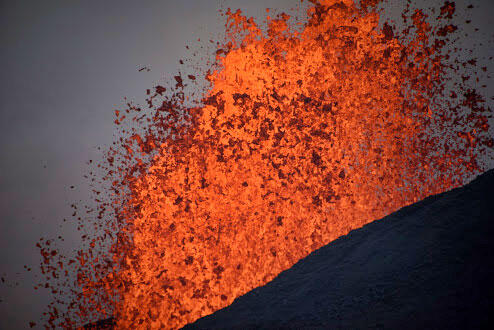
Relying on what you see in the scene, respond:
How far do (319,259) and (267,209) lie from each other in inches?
63.8

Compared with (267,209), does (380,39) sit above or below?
above

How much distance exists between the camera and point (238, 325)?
3.62 meters

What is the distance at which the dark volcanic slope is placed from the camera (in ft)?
8.09

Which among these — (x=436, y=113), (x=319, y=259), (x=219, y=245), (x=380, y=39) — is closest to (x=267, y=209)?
(x=219, y=245)

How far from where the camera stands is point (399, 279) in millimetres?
3010

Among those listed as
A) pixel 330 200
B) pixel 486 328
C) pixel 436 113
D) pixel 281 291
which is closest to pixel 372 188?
pixel 330 200

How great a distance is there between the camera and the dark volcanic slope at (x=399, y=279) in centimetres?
247

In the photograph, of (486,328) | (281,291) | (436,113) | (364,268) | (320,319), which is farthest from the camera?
(436,113)

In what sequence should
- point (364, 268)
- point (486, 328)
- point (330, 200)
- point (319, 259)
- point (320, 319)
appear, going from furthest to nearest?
1. point (330, 200)
2. point (319, 259)
3. point (364, 268)
4. point (320, 319)
5. point (486, 328)

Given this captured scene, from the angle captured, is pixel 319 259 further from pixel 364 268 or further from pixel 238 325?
pixel 238 325

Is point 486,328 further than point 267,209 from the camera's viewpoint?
No

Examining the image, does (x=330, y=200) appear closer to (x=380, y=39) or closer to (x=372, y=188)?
(x=372, y=188)

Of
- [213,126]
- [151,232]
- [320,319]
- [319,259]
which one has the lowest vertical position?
[320,319]

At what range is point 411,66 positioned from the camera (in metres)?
5.86
